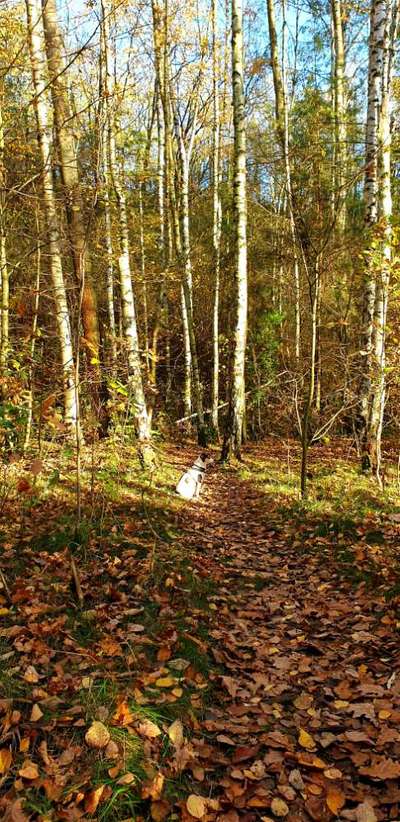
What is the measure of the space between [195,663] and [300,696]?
0.73m

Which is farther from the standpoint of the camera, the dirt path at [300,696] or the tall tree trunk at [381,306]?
the tall tree trunk at [381,306]

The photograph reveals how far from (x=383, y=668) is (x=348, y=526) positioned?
2.74 metres

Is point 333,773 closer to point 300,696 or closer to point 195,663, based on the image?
point 300,696

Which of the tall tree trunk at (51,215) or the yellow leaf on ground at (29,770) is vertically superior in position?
the tall tree trunk at (51,215)

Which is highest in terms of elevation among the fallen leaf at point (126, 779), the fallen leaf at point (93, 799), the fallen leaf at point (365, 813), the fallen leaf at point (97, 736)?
the fallen leaf at point (93, 799)

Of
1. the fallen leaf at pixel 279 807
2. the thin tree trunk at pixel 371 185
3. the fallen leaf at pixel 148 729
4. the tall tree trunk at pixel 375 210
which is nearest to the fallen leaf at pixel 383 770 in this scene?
the fallen leaf at pixel 279 807

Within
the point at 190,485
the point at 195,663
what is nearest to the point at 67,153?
the point at 190,485

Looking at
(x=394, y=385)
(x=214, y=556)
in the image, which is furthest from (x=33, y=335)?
(x=394, y=385)

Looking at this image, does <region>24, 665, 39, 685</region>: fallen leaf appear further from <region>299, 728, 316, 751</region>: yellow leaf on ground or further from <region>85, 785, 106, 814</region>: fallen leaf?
<region>299, 728, 316, 751</region>: yellow leaf on ground

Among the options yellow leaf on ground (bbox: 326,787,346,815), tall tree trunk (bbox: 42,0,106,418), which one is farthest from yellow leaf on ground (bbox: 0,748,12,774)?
tall tree trunk (bbox: 42,0,106,418)

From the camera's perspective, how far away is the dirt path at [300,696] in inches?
104

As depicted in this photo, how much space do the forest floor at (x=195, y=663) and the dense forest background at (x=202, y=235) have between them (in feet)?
4.62

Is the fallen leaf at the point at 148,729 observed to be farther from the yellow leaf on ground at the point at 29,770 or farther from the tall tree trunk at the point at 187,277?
the tall tree trunk at the point at 187,277

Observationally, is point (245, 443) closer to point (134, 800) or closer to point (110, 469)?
point (110, 469)
